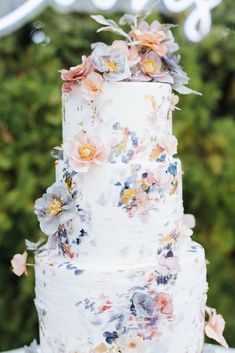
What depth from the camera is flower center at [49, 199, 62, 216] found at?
6.01ft

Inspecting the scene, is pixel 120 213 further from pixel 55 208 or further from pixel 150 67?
pixel 150 67

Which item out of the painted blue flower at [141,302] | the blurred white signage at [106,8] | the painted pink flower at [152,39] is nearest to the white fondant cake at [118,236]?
the painted blue flower at [141,302]

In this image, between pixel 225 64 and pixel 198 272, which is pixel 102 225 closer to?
pixel 198 272

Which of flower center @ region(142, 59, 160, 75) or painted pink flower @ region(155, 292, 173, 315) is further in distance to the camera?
flower center @ region(142, 59, 160, 75)

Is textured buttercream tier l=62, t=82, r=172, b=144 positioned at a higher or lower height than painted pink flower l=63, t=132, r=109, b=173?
higher

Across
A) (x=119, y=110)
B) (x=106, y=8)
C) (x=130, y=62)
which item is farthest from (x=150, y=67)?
(x=106, y=8)

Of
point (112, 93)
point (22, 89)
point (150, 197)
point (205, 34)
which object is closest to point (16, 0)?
point (22, 89)

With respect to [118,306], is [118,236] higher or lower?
higher

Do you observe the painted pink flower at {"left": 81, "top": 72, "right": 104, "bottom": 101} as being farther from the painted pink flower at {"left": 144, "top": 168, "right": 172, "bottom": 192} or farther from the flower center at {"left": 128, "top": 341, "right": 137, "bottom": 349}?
the flower center at {"left": 128, "top": 341, "right": 137, "bottom": 349}

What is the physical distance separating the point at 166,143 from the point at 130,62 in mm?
256

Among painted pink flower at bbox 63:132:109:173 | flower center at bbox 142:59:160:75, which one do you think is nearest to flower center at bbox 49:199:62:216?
painted pink flower at bbox 63:132:109:173

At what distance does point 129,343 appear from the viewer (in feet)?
5.94

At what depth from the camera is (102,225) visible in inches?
71.2

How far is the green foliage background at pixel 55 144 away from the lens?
3.09 metres
